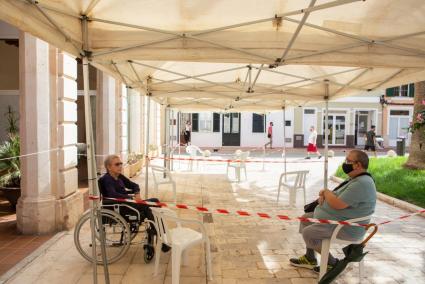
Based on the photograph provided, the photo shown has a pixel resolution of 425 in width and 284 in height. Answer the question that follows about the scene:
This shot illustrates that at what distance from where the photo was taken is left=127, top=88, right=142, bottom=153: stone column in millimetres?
12070

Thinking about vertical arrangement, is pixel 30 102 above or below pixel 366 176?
above

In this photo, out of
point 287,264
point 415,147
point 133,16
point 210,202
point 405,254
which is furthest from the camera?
point 415,147

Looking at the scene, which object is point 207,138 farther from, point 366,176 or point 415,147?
point 366,176

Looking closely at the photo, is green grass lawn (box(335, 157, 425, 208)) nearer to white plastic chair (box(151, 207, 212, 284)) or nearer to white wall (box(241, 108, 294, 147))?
white plastic chair (box(151, 207, 212, 284))

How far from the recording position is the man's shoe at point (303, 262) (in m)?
4.11

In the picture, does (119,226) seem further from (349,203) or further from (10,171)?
(10,171)

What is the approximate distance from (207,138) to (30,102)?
20.5 meters

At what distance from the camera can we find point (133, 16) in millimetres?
3438

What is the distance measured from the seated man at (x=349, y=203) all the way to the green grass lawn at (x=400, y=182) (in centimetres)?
437

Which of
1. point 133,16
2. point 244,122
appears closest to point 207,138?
point 244,122

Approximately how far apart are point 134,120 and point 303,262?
922 centimetres

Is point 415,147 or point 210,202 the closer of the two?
point 210,202

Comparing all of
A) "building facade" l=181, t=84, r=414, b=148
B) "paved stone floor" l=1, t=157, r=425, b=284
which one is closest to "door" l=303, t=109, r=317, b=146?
"building facade" l=181, t=84, r=414, b=148

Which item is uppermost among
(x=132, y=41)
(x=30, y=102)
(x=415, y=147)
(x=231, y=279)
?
(x=132, y=41)
